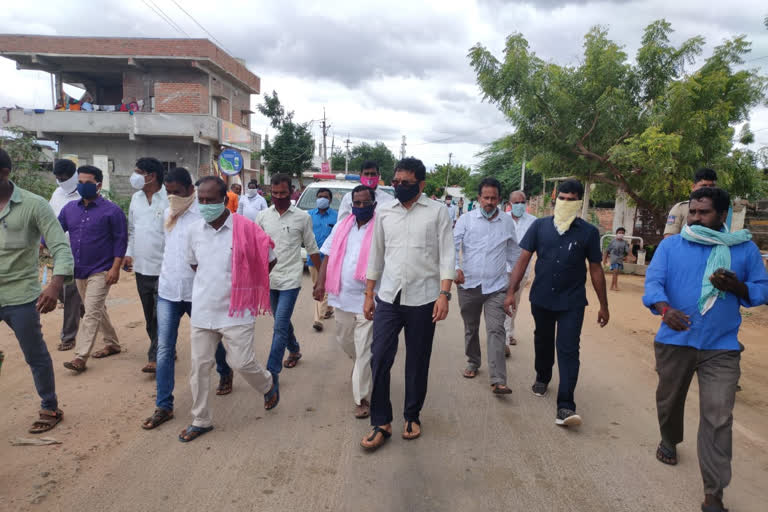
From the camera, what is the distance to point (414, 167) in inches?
149

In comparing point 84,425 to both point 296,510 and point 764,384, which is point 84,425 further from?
point 764,384

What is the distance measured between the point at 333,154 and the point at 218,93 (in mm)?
49150

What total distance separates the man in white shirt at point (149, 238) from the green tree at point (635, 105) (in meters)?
9.63

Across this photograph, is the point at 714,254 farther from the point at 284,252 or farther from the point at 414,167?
the point at 284,252

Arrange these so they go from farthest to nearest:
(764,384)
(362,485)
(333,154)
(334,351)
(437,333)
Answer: (333,154) < (437,333) < (334,351) < (764,384) < (362,485)

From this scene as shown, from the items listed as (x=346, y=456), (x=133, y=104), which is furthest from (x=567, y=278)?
(x=133, y=104)

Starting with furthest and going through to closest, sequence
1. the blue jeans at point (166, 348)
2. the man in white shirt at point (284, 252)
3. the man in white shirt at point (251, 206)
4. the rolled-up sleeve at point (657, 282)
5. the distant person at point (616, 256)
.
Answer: the distant person at point (616, 256), the man in white shirt at point (251, 206), the man in white shirt at point (284, 252), the blue jeans at point (166, 348), the rolled-up sleeve at point (657, 282)

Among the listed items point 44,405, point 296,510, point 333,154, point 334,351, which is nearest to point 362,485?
point 296,510

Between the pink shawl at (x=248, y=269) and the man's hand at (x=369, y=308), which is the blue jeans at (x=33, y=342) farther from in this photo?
the man's hand at (x=369, y=308)

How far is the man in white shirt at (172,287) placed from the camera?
3.95 metres

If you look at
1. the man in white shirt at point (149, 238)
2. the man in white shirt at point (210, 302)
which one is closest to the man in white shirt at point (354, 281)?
the man in white shirt at point (210, 302)

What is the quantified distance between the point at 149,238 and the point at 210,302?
174 centimetres

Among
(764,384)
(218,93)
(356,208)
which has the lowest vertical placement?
(764,384)

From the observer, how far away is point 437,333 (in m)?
7.16
